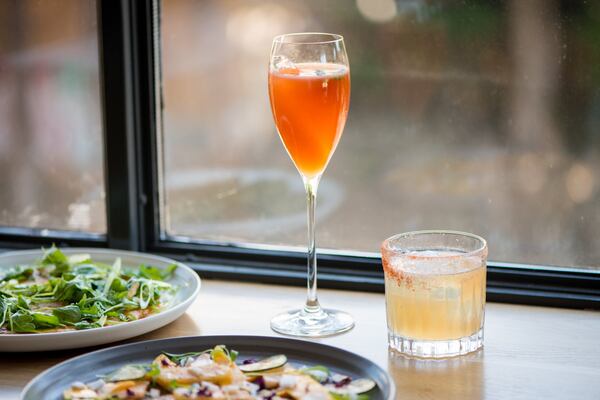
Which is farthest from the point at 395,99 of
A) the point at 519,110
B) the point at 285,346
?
the point at 285,346

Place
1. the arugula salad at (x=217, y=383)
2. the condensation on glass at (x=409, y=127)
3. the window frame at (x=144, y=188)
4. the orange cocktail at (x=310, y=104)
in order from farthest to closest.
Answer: the window frame at (x=144, y=188) < the condensation on glass at (x=409, y=127) < the orange cocktail at (x=310, y=104) < the arugula salad at (x=217, y=383)

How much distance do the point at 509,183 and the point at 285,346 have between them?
0.66 metres

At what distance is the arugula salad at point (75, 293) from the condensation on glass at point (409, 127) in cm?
34

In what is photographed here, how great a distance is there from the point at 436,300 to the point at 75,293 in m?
0.57

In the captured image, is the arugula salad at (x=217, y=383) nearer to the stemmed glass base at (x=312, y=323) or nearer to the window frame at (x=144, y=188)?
the stemmed glass base at (x=312, y=323)

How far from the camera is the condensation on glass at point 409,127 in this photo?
1681 mm

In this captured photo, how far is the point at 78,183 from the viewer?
80.1 inches

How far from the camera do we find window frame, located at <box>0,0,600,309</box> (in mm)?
1812

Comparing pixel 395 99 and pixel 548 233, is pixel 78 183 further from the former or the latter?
pixel 548 233

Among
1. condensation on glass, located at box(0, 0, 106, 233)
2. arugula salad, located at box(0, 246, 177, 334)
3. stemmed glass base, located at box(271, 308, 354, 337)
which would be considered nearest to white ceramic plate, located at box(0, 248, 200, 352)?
arugula salad, located at box(0, 246, 177, 334)

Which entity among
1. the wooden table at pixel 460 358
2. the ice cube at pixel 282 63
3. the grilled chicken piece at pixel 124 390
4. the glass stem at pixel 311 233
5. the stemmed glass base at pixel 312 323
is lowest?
A: the wooden table at pixel 460 358

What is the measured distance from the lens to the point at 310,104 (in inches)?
54.7

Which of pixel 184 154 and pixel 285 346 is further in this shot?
pixel 184 154

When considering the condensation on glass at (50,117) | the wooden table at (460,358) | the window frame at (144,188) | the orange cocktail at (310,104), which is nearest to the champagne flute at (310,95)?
the orange cocktail at (310,104)
